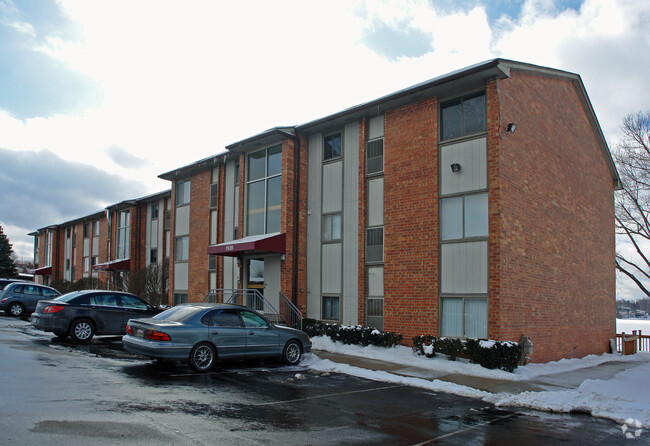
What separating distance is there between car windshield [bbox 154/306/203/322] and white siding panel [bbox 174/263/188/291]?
1339 cm

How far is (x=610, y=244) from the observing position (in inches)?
877

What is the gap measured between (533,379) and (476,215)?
4.24 meters

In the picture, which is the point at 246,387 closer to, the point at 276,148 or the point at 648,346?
the point at 276,148

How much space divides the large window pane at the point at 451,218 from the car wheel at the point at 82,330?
32.9 ft

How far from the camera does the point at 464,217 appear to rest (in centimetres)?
1387

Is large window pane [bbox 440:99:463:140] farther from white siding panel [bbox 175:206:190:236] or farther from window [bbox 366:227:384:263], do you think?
white siding panel [bbox 175:206:190:236]

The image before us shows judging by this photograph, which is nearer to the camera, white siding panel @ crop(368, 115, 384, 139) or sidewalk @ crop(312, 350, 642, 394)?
sidewalk @ crop(312, 350, 642, 394)

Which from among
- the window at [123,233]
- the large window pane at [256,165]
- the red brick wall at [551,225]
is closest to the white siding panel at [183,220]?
the large window pane at [256,165]

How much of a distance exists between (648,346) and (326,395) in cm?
2203

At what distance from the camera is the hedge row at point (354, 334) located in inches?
571

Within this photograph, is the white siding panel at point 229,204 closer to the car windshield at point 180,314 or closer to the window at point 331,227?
the window at point 331,227

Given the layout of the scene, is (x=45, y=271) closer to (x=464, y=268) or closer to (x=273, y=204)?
(x=273, y=204)

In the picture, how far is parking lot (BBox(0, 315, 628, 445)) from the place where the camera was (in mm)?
5973

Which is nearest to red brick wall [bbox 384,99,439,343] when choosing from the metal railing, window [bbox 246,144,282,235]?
the metal railing
